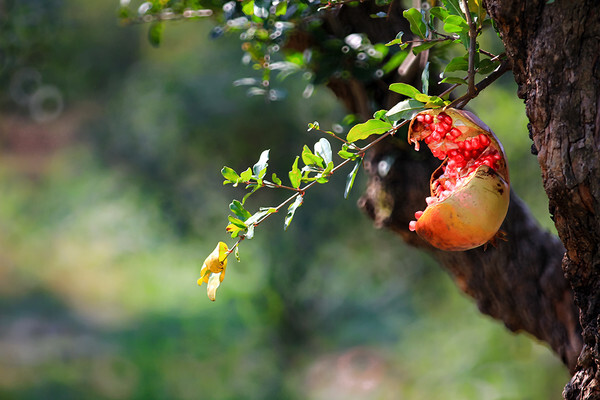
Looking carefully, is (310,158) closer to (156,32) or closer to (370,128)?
(370,128)

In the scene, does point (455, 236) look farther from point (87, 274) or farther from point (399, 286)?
point (87, 274)

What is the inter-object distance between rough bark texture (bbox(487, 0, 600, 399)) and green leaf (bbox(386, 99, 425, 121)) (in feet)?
0.26

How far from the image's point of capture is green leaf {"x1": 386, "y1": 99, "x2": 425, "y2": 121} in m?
0.54

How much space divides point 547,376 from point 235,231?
1496 millimetres

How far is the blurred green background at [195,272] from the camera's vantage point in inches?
75.0

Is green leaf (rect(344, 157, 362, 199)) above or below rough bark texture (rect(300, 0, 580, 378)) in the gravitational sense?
above

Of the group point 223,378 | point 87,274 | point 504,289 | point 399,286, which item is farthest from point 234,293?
point 504,289

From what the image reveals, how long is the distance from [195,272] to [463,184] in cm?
340

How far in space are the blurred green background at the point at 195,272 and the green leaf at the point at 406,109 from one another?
1.06 m

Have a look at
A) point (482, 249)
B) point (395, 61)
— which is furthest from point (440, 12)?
point (482, 249)

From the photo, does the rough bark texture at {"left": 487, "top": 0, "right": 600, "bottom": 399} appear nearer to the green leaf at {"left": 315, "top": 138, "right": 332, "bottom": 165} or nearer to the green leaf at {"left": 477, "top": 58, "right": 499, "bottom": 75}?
the green leaf at {"left": 477, "top": 58, "right": 499, "bottom": 75}

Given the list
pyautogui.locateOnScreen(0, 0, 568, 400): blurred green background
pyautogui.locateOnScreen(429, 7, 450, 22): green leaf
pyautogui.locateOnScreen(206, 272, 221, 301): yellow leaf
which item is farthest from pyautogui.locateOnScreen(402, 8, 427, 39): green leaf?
pyautogui.locateOnScreen(0, 0, 568, 400): blurred green background

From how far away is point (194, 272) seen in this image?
12.7ft

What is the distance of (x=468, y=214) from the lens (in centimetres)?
52
